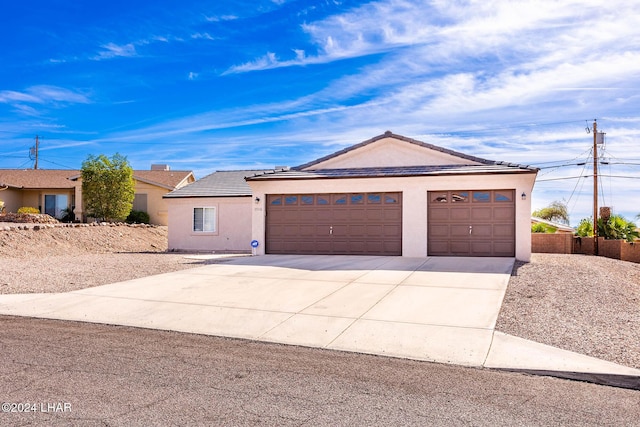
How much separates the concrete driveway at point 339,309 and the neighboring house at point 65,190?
77.7 ft

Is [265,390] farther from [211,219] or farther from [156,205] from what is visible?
[156,205]

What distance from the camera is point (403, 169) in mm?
19234

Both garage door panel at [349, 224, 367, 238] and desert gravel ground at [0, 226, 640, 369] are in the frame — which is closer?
desert gravel ground at [0, 226, 640, 369]

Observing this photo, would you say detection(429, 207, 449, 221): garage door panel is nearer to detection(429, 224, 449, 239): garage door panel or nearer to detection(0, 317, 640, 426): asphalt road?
detection(429, 224, 449, 239): garage door panel

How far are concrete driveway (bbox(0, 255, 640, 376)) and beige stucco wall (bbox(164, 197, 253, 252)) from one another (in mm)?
9347

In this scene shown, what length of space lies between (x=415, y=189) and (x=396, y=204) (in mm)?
893

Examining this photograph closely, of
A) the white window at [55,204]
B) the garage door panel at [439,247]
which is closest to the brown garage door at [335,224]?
the garage door panel at [439,247]

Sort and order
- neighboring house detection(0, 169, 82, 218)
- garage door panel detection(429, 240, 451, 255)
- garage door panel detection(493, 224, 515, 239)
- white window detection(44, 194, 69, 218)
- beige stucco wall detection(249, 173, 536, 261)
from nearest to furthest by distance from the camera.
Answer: beige stucco wall detection(249, 173, 536, 261) → garage door panel detection(493, 224, 515, 239) → garage door panel detection(429, 240, 451, 255) → neighboring house detection(0, 169, 82, 218) → white window detection(44, 194, 69, 218)

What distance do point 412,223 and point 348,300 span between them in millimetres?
8554

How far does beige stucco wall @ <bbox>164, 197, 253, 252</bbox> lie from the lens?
2409 cm

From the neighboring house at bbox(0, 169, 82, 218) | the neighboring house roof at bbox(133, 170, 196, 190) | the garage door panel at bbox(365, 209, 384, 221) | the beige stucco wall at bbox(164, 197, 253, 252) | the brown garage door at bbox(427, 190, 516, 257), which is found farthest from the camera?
the neighboring house at bbox(0, 169, 82, 218)

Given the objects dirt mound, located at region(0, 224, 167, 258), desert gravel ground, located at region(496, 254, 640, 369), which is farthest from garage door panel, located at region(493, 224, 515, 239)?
dirt mound, located at region(0, 224, 167, 258)

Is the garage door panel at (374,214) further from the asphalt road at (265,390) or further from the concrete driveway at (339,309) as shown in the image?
the asphalt road at (265,390)

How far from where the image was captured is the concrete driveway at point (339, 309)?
705cm
